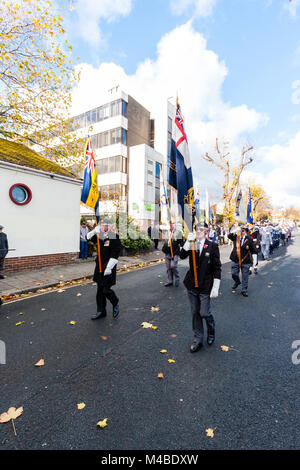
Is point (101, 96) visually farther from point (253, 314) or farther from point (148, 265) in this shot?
point (253, 314)

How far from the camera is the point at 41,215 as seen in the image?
9.73 metres

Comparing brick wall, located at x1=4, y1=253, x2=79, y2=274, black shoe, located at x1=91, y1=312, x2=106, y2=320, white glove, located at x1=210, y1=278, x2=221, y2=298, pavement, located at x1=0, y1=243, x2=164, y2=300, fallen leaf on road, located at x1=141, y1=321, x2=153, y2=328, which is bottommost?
fallen leaf on road, located at x1=141, y1=321, x2=153, y2=328

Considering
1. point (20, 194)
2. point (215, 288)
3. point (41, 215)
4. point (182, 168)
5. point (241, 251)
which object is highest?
point (20, 194)

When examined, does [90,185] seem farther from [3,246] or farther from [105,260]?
[3,246]

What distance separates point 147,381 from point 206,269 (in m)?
1.90

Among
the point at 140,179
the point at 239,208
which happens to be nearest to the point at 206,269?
the point at 239,208

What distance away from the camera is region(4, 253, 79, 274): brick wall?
8.58 m

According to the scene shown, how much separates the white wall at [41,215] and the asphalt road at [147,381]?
4.37 m

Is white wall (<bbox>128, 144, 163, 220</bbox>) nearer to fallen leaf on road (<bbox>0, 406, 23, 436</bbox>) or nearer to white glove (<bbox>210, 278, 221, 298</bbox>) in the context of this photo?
white glove (<bbox>210, 278, 221, 298</bbox>)

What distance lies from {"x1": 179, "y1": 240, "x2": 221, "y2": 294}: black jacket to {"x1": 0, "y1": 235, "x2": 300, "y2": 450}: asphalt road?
1038mm

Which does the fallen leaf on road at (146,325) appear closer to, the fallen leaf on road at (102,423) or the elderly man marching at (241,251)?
the fallen leaf on road at (102,423)

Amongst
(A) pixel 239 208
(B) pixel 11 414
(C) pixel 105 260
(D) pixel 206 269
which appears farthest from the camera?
(A) pixel 239 208

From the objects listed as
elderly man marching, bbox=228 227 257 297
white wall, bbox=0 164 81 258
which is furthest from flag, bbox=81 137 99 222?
white wall, bbox=0 164 81 258
